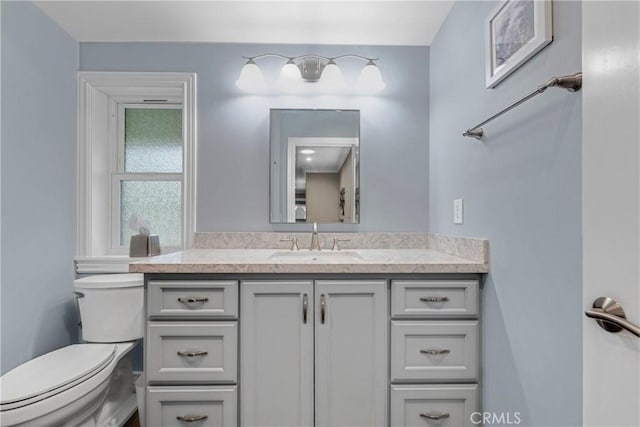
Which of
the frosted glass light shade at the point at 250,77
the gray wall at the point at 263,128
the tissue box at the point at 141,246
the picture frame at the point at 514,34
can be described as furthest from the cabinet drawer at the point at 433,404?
the frosted glass light shade at the point at 250,77

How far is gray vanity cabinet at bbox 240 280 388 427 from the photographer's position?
1319mm

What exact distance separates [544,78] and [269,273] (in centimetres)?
112

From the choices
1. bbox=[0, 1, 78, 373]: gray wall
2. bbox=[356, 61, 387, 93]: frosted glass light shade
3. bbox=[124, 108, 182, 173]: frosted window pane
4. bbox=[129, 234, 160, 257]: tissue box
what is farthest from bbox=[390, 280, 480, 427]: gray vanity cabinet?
bbox=[0, 1, 78, 373]: gray wall

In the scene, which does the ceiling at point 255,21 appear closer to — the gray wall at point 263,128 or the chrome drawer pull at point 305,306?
the gray wall at point 263,128

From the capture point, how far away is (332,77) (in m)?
1.92

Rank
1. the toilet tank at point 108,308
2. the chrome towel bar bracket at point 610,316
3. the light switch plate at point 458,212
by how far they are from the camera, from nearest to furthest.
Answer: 1. the chrome towel bar bracket at point 610,316
2. the light switch plate at point 458,212
3. the toilet tank at point 108,308

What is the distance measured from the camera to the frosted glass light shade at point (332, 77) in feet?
6.28

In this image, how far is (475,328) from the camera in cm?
133

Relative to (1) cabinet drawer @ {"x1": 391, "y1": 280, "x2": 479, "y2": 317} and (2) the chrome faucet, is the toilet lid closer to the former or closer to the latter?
(2) the chrome faucet

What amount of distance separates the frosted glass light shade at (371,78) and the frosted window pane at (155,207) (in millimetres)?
1330

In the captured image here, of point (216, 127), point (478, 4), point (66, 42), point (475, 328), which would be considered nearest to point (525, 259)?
point (475, 328)

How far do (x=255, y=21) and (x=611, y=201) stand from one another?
1.84 metres

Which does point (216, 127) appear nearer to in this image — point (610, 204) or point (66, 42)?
point (66, 42)

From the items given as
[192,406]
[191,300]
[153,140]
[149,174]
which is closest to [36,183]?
[149,174]
